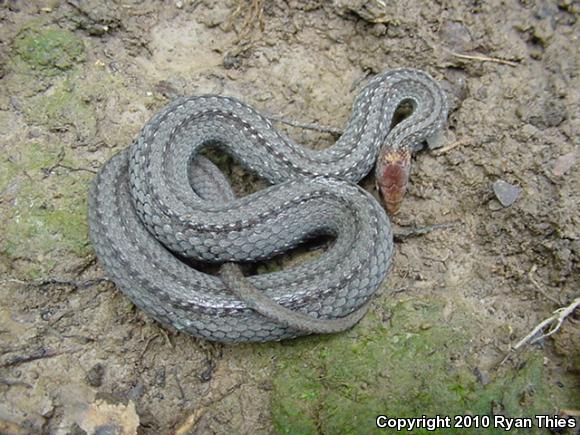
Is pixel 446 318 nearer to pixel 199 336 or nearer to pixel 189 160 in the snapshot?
pixel 199 336

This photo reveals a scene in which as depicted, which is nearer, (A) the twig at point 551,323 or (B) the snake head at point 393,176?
(A) the twig at point 551,323

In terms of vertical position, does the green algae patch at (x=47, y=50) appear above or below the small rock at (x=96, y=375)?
above

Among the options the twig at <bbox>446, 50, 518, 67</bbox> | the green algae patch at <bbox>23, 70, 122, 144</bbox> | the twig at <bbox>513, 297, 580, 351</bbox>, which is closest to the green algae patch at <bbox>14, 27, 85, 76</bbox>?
the green algae patch at <bbox>23, 70, 122, 144</bbox>

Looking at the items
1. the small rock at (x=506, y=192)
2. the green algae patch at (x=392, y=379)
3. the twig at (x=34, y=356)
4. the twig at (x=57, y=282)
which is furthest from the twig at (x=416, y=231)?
the twig at (x=34, y=356)

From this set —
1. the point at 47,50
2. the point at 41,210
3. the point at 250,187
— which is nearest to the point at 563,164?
the point at 250,187

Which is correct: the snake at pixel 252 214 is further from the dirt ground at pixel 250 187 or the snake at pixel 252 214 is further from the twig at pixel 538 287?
the twig at pixel 538 287

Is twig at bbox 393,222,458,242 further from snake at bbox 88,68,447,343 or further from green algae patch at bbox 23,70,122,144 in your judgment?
green algae patch at bbox 23,70,122,144

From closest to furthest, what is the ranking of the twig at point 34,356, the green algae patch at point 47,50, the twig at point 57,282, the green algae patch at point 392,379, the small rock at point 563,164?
the green algae patch at point 392,379 < the twig at point 34,356 < the twig at point 57,282 < the small rock at point 563,164 < the green algae patch at point 47,50

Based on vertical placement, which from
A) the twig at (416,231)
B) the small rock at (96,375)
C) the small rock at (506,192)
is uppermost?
the small rock at (506,192)
